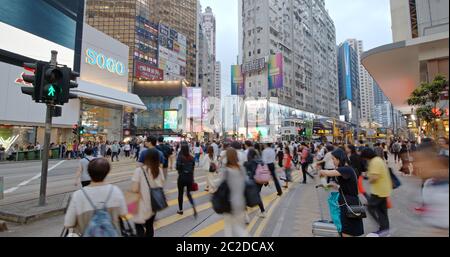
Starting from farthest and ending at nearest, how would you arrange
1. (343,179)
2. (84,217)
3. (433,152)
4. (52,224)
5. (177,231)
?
(52,224) < (177,231) < (343,179) < (84,217) < (433,152)

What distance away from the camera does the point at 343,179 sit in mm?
4086

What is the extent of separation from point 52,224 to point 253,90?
69839 mm

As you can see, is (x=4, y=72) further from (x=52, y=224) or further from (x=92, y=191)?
(x=92, y=191)

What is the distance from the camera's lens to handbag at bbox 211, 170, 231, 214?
3.31m

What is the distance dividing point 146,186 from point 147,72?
222 feet

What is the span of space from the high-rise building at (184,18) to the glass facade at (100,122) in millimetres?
50643

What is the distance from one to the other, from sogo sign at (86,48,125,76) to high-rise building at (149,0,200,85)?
46.2 meters

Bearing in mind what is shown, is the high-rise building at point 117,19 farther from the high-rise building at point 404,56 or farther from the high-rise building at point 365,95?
the high-rise building at point 365,95

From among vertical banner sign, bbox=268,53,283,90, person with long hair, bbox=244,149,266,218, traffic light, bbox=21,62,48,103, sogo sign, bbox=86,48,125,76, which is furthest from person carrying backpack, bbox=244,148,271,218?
vertical banner sign, bbox=268,53,283,90

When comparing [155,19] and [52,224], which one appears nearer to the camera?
[52,224]

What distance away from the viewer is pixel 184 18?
88.6 metres

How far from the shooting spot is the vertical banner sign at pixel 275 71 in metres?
66.3

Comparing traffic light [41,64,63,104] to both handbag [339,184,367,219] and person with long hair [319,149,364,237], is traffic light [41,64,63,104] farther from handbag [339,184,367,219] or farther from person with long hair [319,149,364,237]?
handbag [339,184,367,219]
